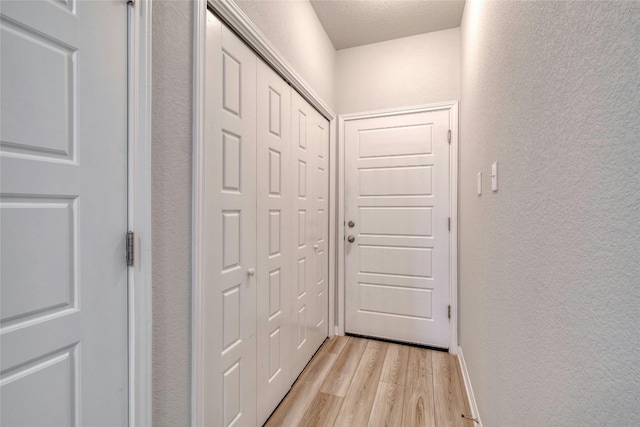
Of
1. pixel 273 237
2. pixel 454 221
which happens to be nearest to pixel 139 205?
pixel 273 237

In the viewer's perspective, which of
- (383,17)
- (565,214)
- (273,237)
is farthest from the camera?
(383,17)

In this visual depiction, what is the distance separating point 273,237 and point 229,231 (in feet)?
1.32

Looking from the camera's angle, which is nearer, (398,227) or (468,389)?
(468,389)

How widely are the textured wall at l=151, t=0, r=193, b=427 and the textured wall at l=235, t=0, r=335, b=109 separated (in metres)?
0.48

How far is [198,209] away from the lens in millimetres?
1027

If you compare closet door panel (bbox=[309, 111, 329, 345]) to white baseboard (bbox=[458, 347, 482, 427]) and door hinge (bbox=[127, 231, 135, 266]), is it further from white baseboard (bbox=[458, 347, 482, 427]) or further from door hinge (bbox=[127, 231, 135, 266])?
door hinge (bbox=[127, 231, 135, 266])

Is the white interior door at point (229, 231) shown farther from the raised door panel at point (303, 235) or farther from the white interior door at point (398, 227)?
the white interior door at point (398, 227)

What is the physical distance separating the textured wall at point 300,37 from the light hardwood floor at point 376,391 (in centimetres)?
211

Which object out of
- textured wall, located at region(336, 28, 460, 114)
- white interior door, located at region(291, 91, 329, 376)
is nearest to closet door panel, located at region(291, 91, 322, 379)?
white interior door, located at region(291, 91, 329, 376)

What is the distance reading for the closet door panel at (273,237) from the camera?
150 centimetres

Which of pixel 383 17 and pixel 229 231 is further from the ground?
pixel 383 17

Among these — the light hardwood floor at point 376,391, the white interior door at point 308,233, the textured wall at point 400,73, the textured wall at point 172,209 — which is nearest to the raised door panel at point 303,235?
the white interior door at point 308,233

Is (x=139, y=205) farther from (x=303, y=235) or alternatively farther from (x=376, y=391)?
(x=376, y=391)

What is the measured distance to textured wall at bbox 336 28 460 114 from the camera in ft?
7.68
